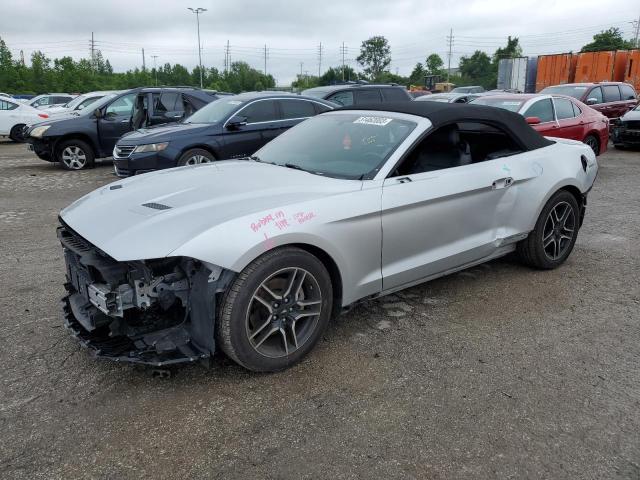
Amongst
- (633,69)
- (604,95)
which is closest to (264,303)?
(604,95)

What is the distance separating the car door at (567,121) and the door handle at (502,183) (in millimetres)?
6304

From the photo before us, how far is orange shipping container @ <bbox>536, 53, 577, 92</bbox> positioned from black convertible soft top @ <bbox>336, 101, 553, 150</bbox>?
25.4 meters

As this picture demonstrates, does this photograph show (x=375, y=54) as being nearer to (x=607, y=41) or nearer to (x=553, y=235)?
(x=607, y=41)

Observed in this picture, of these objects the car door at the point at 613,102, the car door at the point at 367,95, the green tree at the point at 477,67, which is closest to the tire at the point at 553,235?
the car door at the point at 367,95

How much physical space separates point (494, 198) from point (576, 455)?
2.16 m

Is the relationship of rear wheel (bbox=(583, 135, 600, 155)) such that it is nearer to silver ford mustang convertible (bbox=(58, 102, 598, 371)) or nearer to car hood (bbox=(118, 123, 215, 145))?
silver ford mustang convertible (bbox=(58, 102, 598, 371))

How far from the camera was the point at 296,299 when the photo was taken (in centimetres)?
314

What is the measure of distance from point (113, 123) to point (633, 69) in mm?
22724

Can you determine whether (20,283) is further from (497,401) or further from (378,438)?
(497,401)

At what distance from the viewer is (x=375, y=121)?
4.07 meters

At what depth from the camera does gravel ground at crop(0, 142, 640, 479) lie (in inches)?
95.3

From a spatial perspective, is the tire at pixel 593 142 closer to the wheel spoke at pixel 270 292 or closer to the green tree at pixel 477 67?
the wheel spoke at pixel 270 292

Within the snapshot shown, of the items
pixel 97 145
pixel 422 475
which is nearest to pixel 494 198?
pixel 422 475

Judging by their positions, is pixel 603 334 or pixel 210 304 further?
pixel 603 334
